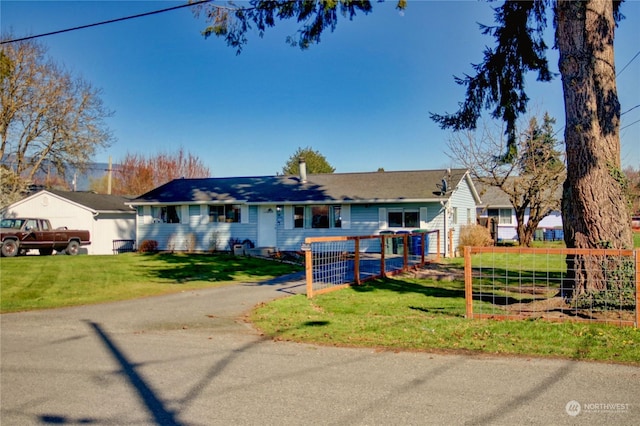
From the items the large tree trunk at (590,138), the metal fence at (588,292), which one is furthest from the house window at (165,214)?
the large tree trunk at (590,138)

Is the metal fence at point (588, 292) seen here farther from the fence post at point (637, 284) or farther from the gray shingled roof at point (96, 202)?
the gray shingled roof at point (96, 202)

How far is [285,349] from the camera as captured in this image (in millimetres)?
6539

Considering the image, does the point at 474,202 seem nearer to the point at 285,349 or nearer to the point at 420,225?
the point at 420,225

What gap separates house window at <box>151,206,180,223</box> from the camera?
27.9 meters

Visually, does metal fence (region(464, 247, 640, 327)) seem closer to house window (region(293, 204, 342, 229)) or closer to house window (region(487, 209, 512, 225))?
house window (region(293, 204, 342, 229))

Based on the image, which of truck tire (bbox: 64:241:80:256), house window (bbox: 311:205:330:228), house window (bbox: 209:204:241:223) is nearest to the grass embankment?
house window (bbox: 311:205:330:228)

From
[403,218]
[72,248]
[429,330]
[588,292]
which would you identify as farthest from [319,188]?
[429,330]

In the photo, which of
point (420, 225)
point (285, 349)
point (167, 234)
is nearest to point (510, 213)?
point (420, 225)

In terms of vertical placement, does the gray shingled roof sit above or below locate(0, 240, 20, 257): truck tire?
above

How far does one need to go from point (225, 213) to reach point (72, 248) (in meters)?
8.35

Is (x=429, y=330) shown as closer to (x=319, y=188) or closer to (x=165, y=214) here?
(x=319, y=188)

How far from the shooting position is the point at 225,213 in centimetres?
2700

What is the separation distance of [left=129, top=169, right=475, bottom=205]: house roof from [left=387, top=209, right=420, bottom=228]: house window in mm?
884

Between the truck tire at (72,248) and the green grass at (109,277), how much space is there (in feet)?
19.5
